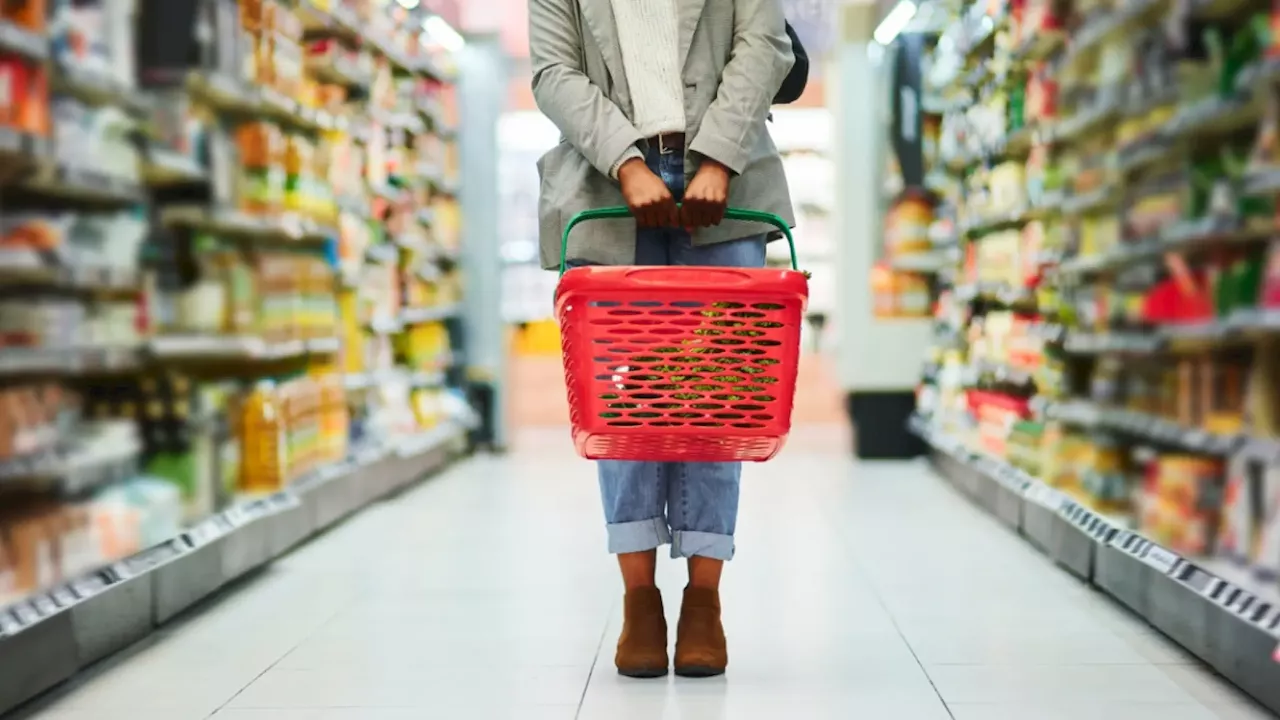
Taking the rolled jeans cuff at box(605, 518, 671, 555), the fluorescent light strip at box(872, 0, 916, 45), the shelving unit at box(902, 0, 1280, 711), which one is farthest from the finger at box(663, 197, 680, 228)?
the fluorescent light strip at box(872, 0, 916, 45)

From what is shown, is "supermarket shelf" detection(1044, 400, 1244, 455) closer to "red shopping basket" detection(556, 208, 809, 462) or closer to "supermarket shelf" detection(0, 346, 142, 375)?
"red shopping basket" detection(556, 208, 809, 462)

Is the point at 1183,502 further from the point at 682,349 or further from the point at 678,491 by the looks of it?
the point at 682,349

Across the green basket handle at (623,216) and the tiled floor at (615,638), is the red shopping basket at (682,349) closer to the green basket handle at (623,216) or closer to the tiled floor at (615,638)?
the green basket handle at (623,216)

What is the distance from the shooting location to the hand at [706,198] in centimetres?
204

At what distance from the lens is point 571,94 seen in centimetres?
214

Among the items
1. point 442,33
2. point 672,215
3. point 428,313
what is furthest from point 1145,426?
point 442,33

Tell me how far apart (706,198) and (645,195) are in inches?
4.0

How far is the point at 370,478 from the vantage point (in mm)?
4766

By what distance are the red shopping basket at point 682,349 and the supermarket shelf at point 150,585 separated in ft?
3.41

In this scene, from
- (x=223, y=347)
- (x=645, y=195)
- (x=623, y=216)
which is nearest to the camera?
(x=645, y=195)

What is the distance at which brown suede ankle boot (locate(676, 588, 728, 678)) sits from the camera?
89.2 inches

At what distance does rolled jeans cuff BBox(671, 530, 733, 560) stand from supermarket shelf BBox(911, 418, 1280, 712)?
893mm

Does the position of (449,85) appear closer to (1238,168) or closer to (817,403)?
(817,403)

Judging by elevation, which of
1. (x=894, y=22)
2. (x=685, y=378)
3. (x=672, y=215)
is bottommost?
(x=685, y=378)
